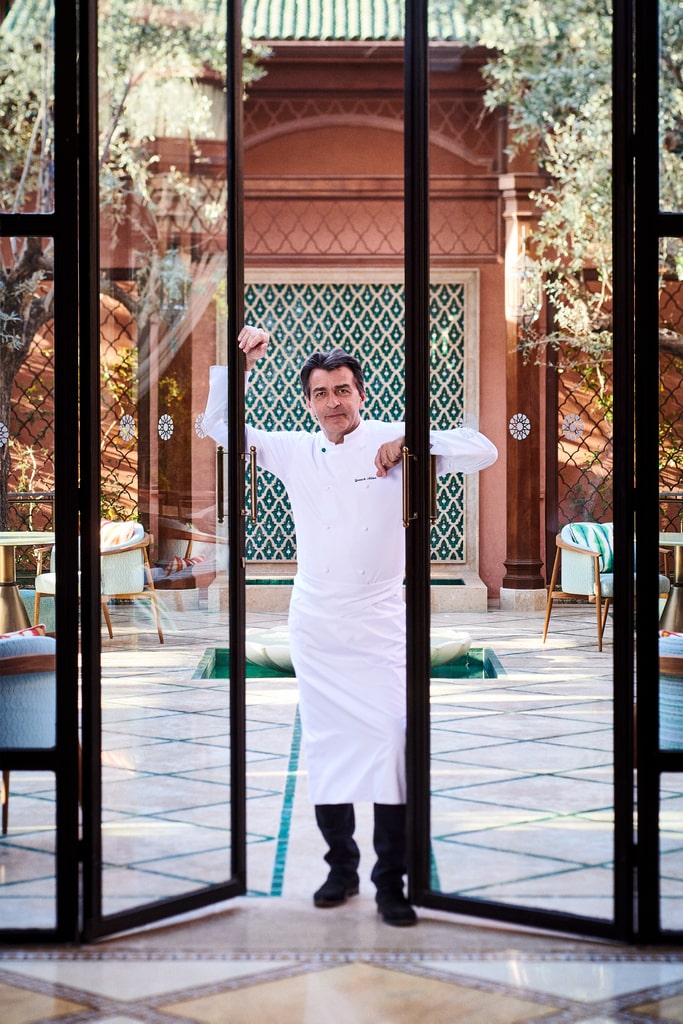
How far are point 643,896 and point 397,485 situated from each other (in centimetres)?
119

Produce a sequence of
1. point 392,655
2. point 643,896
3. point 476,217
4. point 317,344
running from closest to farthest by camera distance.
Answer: point 643,896 < point 476,217 < point 392,655 < point 317,344

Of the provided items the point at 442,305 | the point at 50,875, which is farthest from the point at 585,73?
the point at 50,875

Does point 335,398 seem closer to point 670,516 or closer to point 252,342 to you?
point 252,342

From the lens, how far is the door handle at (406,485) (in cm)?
306

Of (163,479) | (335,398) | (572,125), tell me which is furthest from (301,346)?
(163,479)

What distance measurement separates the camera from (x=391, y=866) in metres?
3.02

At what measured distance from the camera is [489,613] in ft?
10.8

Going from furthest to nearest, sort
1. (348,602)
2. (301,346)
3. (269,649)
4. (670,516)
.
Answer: (301,346), (269,649), (348,602), (670,516)

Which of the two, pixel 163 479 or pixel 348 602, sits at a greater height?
pixel 163 479

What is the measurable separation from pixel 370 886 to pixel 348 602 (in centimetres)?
Answer: 74

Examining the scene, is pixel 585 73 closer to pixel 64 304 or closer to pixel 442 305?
pixel 442 305

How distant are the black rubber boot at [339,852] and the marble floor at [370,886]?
0.05m

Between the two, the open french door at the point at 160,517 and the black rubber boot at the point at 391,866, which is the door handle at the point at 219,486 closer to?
the open french door at the point at 160,517

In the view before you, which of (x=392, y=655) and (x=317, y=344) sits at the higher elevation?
(x=317, y=344)
